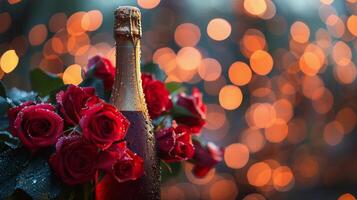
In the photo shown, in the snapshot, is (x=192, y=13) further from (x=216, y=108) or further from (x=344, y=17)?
(x=344, y=17)

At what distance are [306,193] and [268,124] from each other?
55cm

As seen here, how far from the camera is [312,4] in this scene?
3164 millimetres

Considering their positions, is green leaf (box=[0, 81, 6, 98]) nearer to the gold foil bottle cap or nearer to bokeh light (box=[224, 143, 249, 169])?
the gold foil bottle cap

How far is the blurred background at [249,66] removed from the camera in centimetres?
280

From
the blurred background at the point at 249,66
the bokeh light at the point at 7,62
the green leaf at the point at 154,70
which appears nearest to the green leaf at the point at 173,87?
the green leaf at the point at 154,70

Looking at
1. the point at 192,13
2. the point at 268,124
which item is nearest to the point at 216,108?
the point at 268,124

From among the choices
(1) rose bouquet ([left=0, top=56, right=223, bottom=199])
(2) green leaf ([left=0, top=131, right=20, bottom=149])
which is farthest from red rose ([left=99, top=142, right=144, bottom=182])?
(2) green leaf ([left=0, top=131, right=20, bottom=149])

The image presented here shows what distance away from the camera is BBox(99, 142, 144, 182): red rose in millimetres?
722

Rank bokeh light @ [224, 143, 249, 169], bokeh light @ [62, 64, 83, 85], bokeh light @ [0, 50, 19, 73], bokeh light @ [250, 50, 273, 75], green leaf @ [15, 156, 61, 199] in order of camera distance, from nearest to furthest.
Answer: green leaf @ [15, 156, 61, 199]
bokeh light @ [62, 64, 83, 85]
bokeh light @ [0, 50, 19, 73]
bokeh light @ [250, 50, 273, 75]
bokeh light @ [224, 143, 249, 169]

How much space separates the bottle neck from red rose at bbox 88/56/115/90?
0.06 metres

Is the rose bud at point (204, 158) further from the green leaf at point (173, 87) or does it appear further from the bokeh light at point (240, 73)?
the bokeh light at point (240, 73)

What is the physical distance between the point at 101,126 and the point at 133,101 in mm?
125

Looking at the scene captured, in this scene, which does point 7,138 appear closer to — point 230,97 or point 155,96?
point 155,96

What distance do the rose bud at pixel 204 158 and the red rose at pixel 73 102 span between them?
0.25 meters
